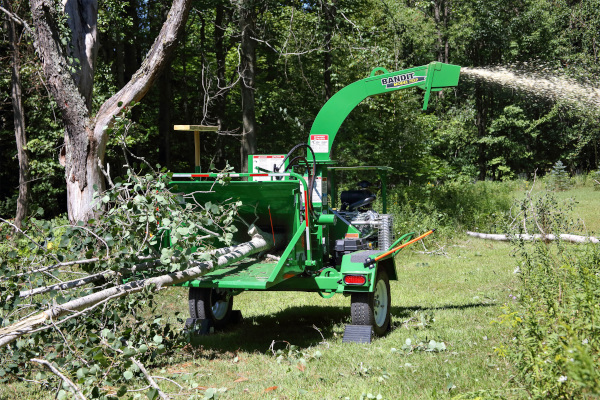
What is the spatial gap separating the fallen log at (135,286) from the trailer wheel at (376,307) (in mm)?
1322

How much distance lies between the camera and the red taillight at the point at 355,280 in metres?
6.72

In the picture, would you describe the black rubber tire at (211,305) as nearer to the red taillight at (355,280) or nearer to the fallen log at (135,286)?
the fallen log at (135,286)

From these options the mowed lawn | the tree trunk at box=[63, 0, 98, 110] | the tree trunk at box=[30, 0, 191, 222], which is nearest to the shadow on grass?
the mowed lawn

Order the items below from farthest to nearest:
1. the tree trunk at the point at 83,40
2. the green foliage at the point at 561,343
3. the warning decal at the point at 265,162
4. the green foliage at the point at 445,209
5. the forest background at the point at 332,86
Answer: the forest background at the point at 332,86 → the green foliage at the point at 445,209 → the tree trunk at the point at 83,40 → the warning decal at the point at 265,162 → the green foliage at the point at 561,343

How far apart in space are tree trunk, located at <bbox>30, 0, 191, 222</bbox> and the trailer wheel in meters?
4.59

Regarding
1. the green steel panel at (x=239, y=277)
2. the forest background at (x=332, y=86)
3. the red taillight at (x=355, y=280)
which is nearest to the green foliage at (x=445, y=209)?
the forest background at (x=332, y=86)

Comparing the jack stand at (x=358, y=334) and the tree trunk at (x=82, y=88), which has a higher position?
the tree trunk at (x=82, y=88)

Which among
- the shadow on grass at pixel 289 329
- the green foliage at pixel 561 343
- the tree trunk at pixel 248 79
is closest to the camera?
the green foliage at pixel 561 343

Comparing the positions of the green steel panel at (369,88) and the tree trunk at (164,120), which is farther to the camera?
the tree trunk at (164,120)

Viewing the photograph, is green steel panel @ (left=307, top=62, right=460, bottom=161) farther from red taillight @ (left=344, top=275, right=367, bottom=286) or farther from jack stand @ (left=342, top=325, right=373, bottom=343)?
jack stand @ (left=342, top=325, right=373, bottom=343)

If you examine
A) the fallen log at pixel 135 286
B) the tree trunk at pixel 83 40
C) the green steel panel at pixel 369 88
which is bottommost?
the fallen log at pixel 135 286

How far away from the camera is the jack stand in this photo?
661cm

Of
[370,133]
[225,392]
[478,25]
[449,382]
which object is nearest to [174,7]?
[225,392]

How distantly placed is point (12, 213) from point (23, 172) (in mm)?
6935
